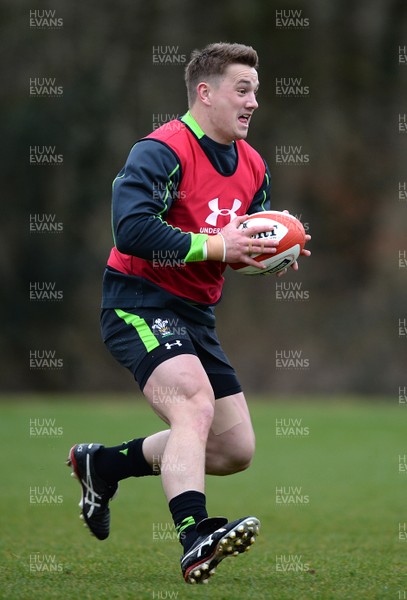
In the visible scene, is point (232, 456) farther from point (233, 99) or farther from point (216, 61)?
point (216, 61)

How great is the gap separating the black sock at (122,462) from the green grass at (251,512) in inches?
15.6

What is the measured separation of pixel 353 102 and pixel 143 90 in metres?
4.86

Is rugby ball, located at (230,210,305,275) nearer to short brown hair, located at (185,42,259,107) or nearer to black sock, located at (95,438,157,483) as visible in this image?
short brown hair, located at (185,42,259,107)

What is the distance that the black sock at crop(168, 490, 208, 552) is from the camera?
4129 millimetres

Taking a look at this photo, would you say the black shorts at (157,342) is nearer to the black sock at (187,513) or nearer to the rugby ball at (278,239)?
the rugby ball at (278,239)

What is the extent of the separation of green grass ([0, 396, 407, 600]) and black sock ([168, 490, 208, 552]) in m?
0.20

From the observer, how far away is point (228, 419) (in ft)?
16.2

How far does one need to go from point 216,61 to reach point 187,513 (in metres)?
2.01

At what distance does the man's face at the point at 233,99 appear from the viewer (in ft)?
15.6

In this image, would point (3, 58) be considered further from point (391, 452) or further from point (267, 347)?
point (391, 452)

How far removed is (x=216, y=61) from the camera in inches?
188

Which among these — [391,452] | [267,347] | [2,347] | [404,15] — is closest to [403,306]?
[267,347]

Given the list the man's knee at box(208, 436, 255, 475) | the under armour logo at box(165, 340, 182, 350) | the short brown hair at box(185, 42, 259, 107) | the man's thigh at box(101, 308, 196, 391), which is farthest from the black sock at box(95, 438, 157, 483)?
the short brown hair at box(185, 42, 259, 107)

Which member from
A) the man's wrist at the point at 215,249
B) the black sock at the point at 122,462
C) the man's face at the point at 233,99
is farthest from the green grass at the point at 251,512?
the man's face at the point at 233,99
